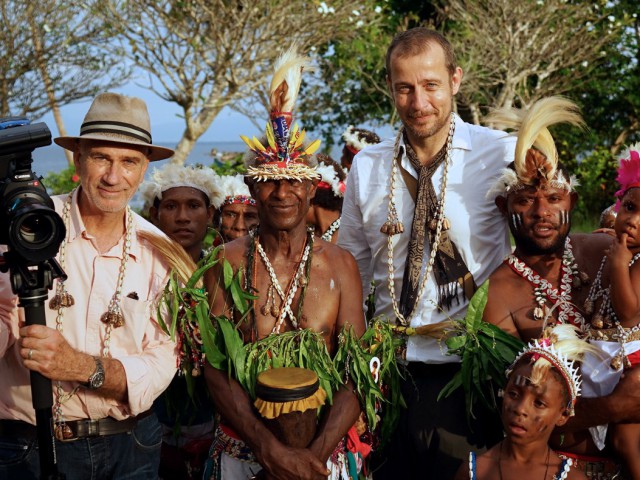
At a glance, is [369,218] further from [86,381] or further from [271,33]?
[271,33]

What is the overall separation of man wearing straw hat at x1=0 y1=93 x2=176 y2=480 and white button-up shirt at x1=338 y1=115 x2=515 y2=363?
1142mm

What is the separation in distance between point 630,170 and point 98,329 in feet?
7.77

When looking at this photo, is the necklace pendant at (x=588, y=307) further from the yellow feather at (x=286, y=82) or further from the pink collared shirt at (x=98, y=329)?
the pink collared shirt at (x=98, y=329)

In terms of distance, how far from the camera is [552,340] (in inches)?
124

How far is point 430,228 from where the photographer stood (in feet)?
11.9

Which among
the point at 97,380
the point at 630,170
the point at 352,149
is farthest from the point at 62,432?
the point at 352,149

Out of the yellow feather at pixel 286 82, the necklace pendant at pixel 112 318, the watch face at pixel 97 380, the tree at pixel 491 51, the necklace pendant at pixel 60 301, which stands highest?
the tree at pixel 491 51

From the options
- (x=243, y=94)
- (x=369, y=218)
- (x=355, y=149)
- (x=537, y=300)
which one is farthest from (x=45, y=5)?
(x=537, y=300)

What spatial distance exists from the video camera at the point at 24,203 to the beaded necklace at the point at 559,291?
6.67 ft

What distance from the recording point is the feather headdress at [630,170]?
10.8ft

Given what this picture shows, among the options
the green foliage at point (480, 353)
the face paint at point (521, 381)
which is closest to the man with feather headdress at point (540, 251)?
the green foliage at point (480, 353)

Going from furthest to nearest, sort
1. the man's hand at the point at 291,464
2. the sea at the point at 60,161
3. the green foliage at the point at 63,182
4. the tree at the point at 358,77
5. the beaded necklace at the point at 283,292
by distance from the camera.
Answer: the tree at the point at 358,77 → the green foliage at the point at 63,182 → the sea at the point at 60,161 → the beaded necklace at the point at 283,292 → the man's hand at the point at 291,464

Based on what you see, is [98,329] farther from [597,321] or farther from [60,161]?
[60,161]

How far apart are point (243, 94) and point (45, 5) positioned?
145 inches
